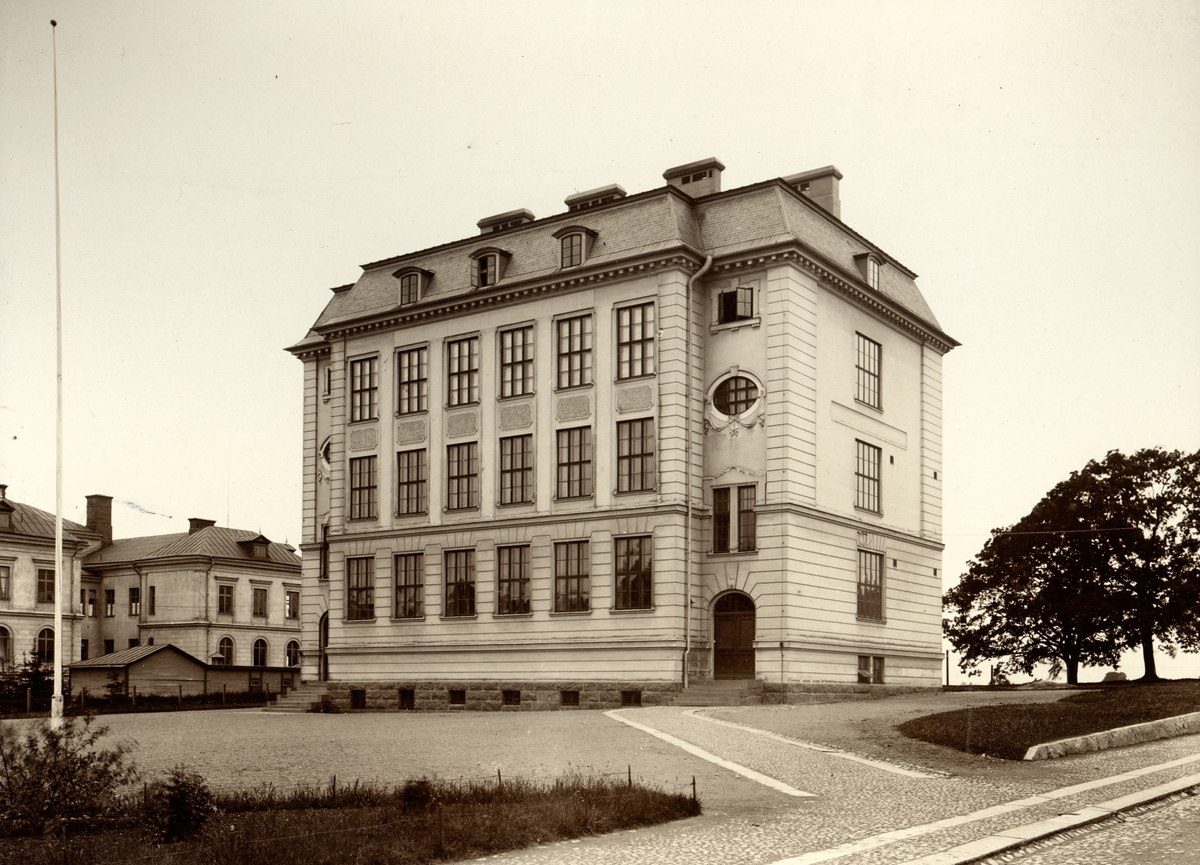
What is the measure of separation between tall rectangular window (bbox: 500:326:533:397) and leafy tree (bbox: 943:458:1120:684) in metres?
25.5

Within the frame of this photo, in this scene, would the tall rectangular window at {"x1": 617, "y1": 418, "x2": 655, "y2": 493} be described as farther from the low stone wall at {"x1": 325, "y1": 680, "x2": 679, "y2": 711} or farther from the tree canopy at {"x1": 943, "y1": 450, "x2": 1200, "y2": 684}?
the tree canopy at {"x1": 943, "y1": 450, "x2": 1200, "y2": 684}

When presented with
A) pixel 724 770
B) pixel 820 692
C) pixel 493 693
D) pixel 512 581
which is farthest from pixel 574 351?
pixel 724 770

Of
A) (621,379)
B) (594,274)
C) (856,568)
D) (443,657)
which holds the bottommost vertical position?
(443,657)

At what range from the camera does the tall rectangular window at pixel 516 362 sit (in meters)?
41.8

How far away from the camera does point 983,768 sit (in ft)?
62.1

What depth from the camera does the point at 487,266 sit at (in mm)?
43375

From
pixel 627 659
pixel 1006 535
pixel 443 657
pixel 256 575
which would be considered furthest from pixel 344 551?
pixel 256 575

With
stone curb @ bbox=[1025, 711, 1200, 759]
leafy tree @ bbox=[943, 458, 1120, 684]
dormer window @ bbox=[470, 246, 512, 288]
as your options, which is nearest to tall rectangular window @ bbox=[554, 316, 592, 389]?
dormer window @ bbox=[470, 246, 512, 288]

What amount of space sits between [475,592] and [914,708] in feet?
56.6

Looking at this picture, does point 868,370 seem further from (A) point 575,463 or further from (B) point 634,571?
(B) point 634,571

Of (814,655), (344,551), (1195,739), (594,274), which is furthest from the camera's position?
(344,551)

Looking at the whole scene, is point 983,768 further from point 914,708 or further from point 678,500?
point 678,500

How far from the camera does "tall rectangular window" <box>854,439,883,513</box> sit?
134ft

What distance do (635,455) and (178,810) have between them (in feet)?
89.2
